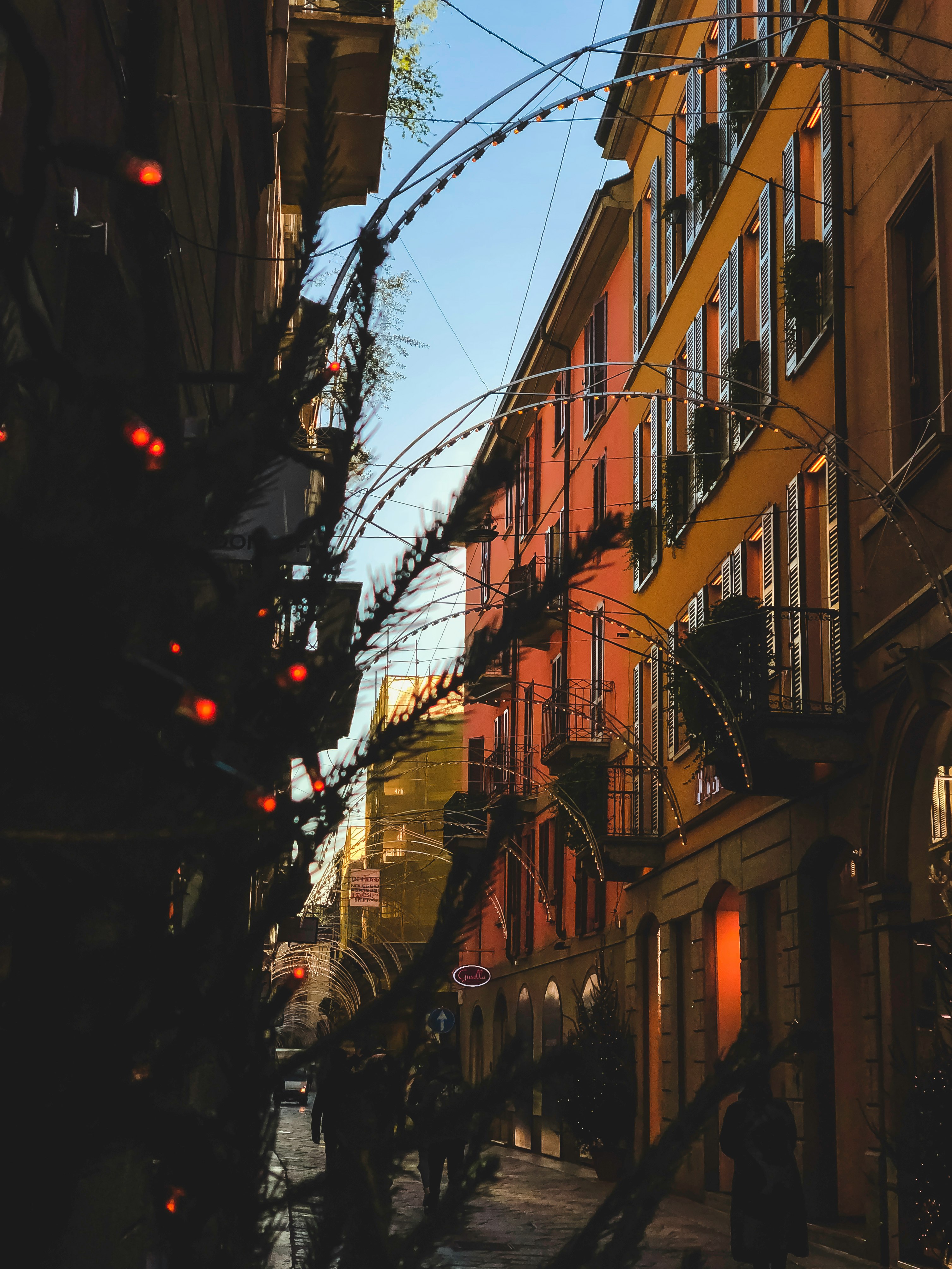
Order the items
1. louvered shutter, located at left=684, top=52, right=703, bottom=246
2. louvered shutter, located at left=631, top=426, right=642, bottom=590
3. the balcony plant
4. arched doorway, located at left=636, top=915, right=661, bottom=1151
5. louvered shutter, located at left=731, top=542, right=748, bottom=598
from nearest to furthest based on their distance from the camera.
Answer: the balcony plant
louvered shutter, located at left=731, top=542, right=748, bottom=598
louvered shutter, located at left=684, top=52, right=703, bottom=246
arched doorway, located at left=636, top=915, right=661, bottom=1151
louvered shutter, located at left=631, top=426, right=642, bottom=590

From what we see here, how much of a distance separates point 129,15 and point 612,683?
75.3 feet

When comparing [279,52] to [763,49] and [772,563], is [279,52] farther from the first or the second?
[772,563]

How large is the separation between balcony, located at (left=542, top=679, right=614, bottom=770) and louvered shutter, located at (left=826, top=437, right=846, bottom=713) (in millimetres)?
8979

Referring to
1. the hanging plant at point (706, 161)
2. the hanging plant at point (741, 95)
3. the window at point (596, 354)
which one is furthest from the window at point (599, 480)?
the hanging plant at point (741, 95)

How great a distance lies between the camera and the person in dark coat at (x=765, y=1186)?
9.63 m

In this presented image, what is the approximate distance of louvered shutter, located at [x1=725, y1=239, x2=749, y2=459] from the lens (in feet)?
64.0

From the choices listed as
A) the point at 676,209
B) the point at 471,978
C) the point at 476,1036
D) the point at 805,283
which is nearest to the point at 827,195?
the point at 805,283

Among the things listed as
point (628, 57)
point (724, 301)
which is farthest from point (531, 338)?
point (724, 301)

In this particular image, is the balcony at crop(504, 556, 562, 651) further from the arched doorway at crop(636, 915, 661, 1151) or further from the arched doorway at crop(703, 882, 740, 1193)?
the arched doorway at crop(636, 915, 661, 1151)

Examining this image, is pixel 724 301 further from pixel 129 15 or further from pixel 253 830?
pixel 253 830

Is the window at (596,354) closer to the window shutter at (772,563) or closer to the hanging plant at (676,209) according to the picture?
the hanging plant at (676,209)

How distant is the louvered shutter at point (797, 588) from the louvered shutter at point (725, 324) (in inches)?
129

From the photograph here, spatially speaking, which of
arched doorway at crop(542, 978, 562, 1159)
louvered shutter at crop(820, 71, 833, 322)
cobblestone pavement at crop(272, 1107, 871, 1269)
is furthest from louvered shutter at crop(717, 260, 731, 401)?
arched doorway at crop(542, 978, 562, 1159)

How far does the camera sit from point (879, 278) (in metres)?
14.5
